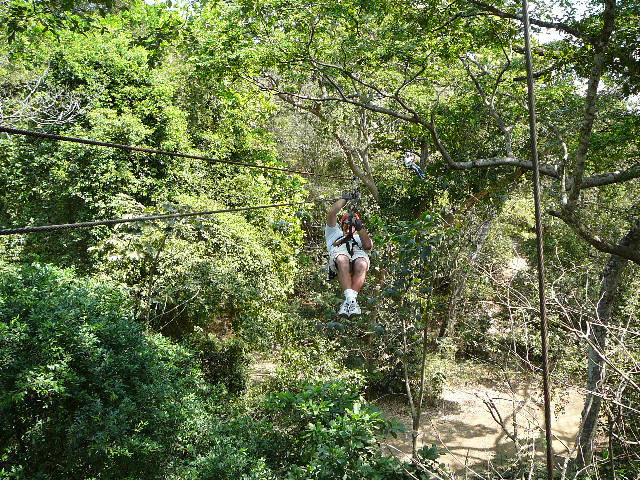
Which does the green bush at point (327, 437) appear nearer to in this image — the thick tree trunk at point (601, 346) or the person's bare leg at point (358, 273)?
the person's bare leg at point (358, 273)

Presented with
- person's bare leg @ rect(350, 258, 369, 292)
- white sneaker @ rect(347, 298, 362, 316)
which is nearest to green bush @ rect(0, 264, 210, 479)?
white sneaker @ rect(347, 298, 362, 316)

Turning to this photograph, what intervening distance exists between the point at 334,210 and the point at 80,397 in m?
2.94

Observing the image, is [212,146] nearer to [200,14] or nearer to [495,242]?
[200,14]

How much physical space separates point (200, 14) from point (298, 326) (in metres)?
5.76

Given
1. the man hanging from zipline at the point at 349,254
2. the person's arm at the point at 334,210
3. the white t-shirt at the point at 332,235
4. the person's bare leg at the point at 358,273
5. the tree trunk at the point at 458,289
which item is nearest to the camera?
the person's arm at the point at 334,210

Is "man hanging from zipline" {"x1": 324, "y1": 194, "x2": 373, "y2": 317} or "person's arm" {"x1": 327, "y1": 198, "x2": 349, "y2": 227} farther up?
"person's arm" {"x1": 327, "y1": 198, "x2": 349, "y2": 227}

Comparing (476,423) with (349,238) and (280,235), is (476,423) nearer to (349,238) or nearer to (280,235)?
(280,235)

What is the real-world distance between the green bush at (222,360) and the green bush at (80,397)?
9.64 feet

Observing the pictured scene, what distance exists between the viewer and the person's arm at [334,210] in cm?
390

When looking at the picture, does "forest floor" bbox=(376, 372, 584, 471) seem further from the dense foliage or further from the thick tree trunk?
the thick tree trunk

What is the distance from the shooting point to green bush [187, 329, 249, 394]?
7852 mm

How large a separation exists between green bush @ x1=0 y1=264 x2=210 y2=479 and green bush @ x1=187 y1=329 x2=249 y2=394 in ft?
9.64

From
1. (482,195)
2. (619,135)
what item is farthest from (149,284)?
(619,135)

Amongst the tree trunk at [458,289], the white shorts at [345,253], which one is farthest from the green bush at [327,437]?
the tree trunk at [458,289]
